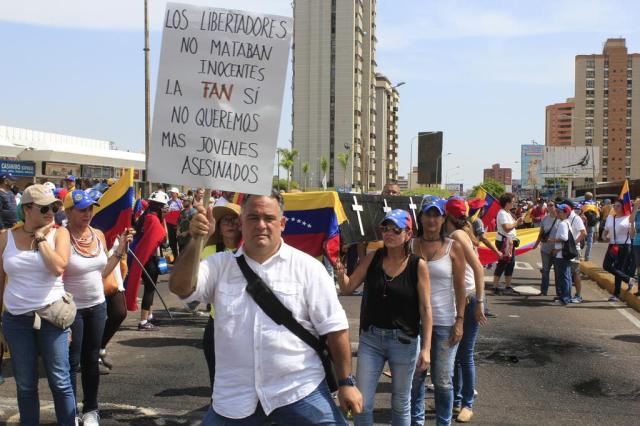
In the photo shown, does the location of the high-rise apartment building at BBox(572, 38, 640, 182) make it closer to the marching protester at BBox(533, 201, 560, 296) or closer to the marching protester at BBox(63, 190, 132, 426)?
the marching protester at BBox(533, 201, 560, 296)

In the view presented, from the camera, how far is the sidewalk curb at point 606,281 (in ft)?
39.8

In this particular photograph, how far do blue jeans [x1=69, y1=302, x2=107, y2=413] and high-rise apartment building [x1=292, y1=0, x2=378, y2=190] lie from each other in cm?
9558

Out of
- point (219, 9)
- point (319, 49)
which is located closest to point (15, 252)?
point (219, 9)

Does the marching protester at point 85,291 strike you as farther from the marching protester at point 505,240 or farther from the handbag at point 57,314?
the marching protester at point 505,240

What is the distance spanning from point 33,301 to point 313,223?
4.56 m

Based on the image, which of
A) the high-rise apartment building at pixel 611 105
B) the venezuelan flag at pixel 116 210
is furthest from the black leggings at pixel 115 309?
the high-rise apartment building at pixel 611 105

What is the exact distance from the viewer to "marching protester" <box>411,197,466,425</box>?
5.01m

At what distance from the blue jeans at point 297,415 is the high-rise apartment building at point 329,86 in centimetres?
9768

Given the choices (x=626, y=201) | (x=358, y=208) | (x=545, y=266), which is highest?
(x=626, y=201)

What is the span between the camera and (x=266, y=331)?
10.2ft

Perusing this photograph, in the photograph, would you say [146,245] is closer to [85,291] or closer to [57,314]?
[85,291]

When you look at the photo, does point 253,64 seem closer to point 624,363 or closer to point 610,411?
point 610,411

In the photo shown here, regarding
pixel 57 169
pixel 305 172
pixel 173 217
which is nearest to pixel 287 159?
pixel 305 172

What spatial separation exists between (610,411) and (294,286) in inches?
160
